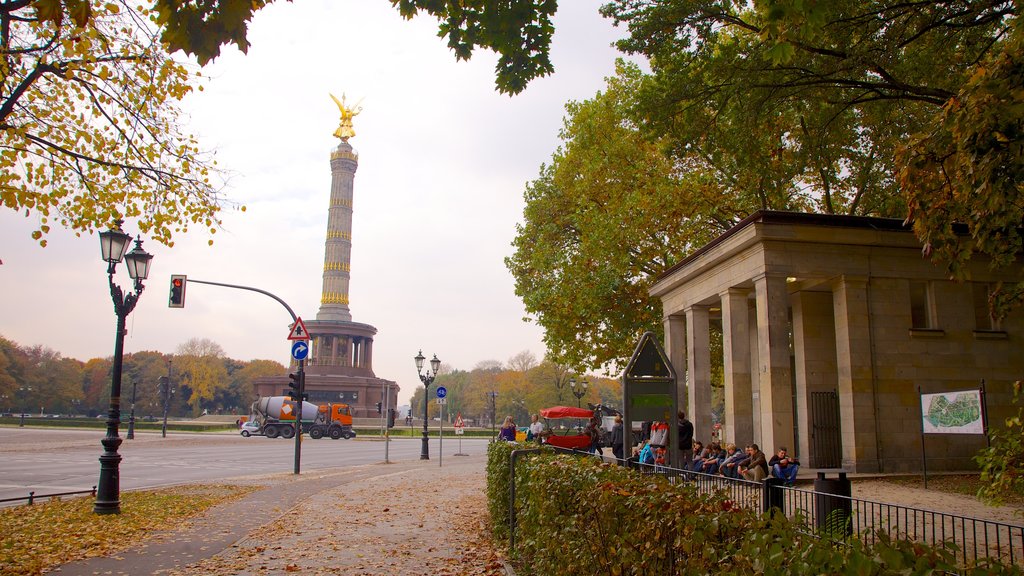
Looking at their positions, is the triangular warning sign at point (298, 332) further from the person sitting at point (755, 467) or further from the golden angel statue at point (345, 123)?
the golden angel statue at point (345, 123)

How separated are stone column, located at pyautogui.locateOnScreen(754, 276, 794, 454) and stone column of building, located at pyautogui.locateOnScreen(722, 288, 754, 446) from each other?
1698 mm

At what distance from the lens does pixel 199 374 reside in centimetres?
11425

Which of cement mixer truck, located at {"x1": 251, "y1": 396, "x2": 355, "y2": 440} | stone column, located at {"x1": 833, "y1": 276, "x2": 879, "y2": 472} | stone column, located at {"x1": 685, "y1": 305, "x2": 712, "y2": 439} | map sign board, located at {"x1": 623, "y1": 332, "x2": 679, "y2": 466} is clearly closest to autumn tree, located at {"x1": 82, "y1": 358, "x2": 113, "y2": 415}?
cement mixer truck, located at {"x1": 251, "y1": 396, "x2": 355, "y2": 440}

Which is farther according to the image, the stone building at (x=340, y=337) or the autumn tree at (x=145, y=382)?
the autumn tree at (x=145, y=382)

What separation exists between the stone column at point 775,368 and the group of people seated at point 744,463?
0.64 m

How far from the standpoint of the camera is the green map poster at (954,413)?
541 inches

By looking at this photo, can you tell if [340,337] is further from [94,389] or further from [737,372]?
[737,372]

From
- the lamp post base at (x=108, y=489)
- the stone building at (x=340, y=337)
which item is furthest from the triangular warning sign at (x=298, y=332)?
the stone building at (x=340, y=337)

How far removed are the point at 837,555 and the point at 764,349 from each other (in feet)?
54.3

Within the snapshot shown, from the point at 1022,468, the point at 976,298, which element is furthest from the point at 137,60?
the point at 976,298

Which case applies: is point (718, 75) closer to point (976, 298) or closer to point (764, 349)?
point (764, 349)

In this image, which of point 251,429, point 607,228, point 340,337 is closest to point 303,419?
point 251,429

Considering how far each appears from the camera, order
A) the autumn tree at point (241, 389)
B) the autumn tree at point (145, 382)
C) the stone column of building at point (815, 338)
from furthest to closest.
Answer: the autumn tree at point (241, 389)
the autumn tree at point (145, 382)
the stone column of building at point (815, 338)

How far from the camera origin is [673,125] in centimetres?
1543
